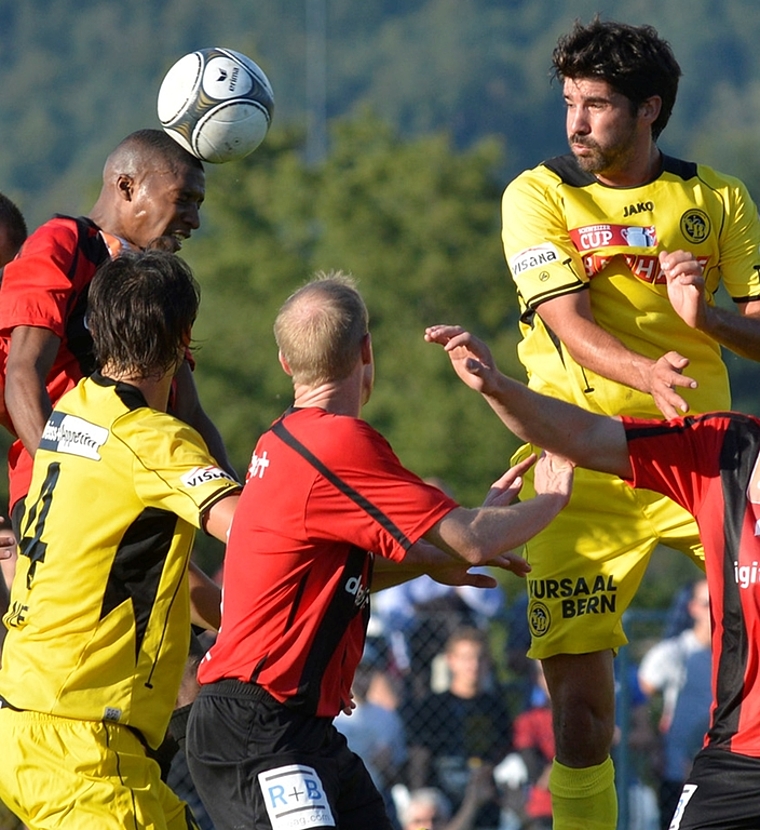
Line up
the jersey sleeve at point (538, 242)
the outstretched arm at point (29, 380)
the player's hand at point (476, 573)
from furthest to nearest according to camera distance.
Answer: the jersey sleeve at point (538, 242), the outstretched arm at point (29, 380), the player's hand at point (476, 573)

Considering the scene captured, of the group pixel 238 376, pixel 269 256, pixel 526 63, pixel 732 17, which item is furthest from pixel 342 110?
pixel 238 376

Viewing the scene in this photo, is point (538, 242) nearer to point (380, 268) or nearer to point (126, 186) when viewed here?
point (126, 186)

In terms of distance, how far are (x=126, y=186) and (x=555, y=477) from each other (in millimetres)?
2130

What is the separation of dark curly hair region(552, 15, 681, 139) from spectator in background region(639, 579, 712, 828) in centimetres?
498

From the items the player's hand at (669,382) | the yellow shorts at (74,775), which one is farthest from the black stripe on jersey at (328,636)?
the player's hand at (669,382)

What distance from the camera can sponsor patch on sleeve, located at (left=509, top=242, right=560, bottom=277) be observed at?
20.2ft

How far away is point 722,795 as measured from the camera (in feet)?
15.9

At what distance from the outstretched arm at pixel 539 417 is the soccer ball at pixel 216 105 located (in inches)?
75.5

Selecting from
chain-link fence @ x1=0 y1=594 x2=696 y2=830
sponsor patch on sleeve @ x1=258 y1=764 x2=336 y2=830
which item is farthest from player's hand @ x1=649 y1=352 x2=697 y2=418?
chain-link fence @ x1=0 y1=594 x2=696 y2=830

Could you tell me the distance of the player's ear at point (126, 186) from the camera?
6121mm

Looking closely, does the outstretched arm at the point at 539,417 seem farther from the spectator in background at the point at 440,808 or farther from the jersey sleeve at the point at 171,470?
the spectator in background at the point at 440,808

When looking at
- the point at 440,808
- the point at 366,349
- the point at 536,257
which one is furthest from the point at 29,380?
the point at 440,808

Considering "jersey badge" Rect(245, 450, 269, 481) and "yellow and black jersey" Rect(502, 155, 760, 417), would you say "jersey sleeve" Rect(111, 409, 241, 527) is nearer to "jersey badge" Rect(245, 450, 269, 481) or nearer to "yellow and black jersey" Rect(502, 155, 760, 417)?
"jersey badge" Rect(245, 450, 269, 481)

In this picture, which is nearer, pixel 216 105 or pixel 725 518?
pixel 725 518
